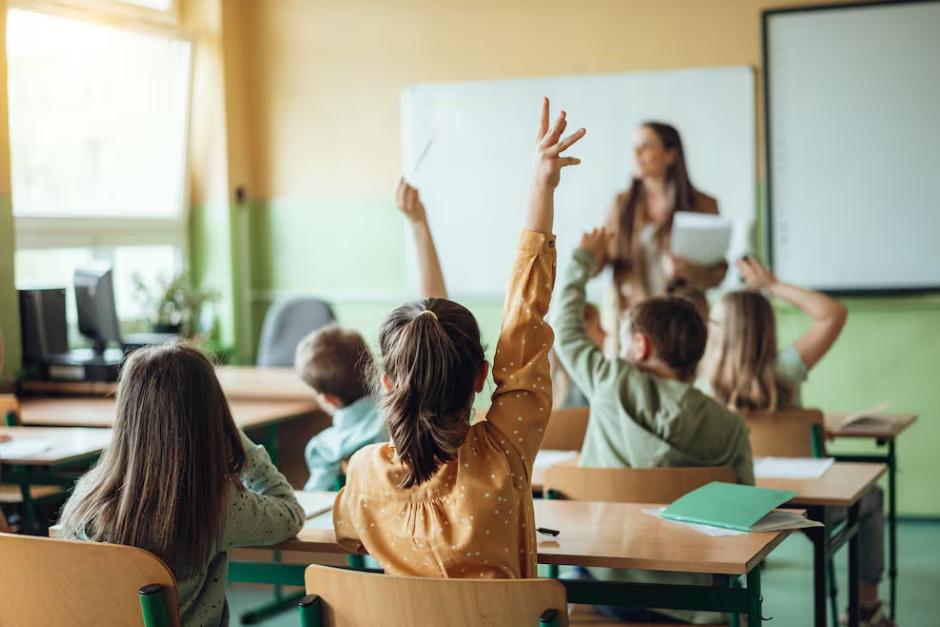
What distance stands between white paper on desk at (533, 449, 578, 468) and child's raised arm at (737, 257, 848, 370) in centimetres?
75

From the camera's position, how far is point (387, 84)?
19.3 feet

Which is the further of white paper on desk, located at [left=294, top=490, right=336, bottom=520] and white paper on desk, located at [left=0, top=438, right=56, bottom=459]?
white paper on desk, located at [left=0, top=438, right=56, bottom=459]

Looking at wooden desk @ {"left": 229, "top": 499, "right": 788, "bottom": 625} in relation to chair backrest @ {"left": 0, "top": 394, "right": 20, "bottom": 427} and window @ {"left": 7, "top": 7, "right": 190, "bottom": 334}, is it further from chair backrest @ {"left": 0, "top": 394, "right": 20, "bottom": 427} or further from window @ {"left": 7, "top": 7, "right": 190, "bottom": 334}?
window @ {"left": 7, "top": 7, "right": 190, "bottom": 334}

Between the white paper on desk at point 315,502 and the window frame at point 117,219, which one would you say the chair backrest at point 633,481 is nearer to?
the white paper on desk at point 315,502

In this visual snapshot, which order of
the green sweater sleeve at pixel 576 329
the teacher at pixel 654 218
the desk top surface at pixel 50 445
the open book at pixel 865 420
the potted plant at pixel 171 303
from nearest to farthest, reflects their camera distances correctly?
the green sweater sleeve at pixel 576 329 < the desk top surface at pixel 50 445 < the open book at pixel 865 420 < the teacher at pixel 654 218 < the potted plant at pixel 171 303

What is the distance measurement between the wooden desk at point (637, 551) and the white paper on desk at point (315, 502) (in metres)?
0.04

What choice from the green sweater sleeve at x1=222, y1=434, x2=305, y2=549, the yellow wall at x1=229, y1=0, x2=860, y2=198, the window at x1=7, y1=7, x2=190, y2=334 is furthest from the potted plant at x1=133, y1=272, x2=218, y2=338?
the green sweater sleeve at x1=222, y1=434, x2=305, y2=549

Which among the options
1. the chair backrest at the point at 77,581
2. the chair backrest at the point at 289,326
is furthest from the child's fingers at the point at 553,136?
the chair backrest at the point at 289,326

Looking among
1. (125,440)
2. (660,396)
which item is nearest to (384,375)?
(125,440)

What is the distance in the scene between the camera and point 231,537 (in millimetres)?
2049

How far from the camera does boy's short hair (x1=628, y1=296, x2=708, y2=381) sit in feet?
8.30

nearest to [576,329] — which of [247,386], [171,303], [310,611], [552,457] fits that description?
[552,457]

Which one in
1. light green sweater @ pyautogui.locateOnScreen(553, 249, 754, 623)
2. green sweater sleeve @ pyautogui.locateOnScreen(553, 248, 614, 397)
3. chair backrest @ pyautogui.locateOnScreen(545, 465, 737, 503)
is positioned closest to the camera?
chair backrest @ pyautogui.locateOnScreen(545, 465, 737, 503)

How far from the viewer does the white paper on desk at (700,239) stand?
4.70 meters
